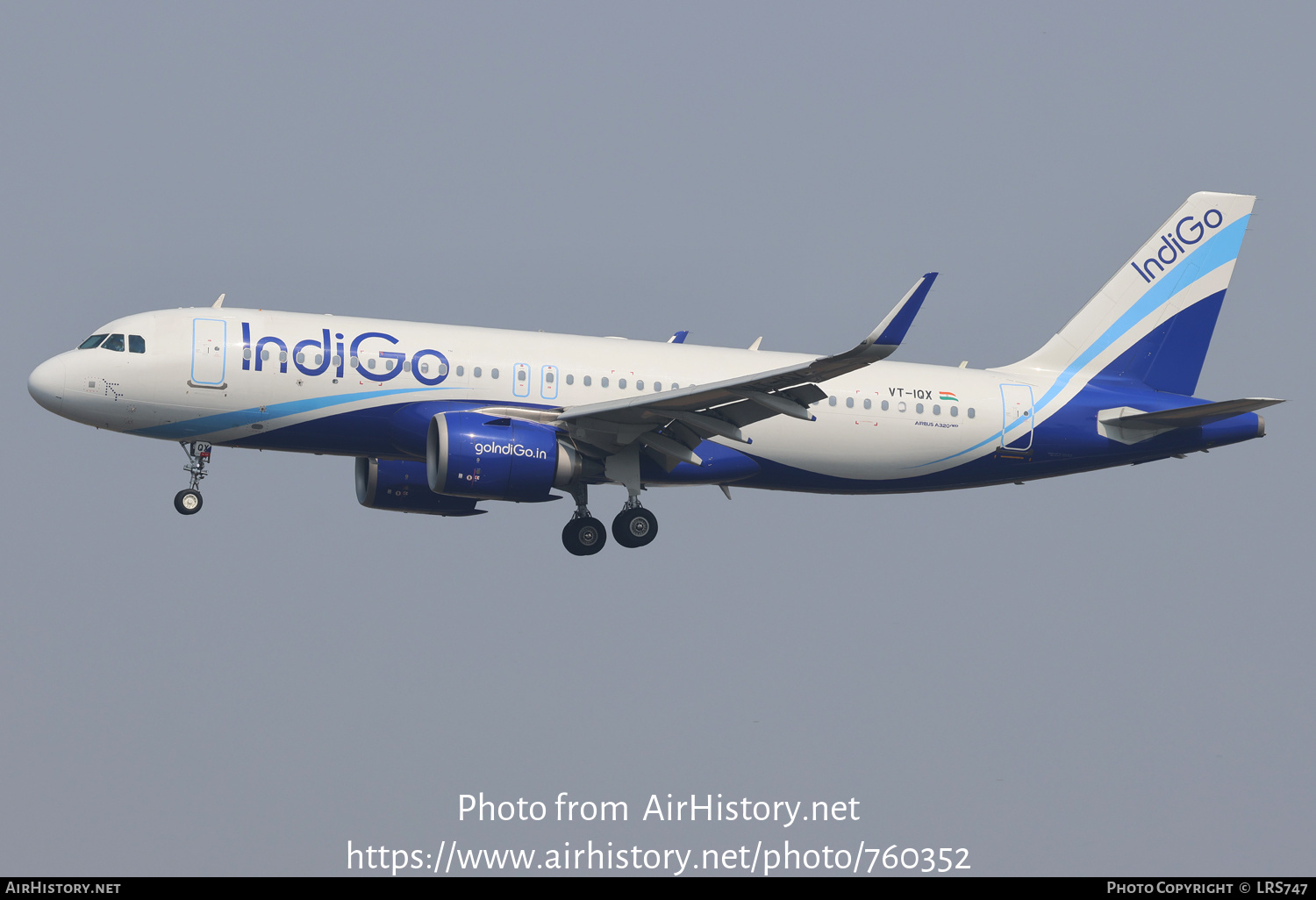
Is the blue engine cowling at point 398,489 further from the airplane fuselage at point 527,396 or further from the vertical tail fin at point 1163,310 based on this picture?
the vertical tail fin at point 1163,310

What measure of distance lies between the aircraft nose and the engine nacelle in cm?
802

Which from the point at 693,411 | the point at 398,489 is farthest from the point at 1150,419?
the point at 398,489

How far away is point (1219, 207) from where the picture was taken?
41.8m

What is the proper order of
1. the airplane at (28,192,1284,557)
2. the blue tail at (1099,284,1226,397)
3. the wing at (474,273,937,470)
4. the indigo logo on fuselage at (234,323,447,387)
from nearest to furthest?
the wing at (474,273,937,470) → the airplane at (28,192,1284,557) → the indigo logo on fuselage at (234,323,447,387) → the blue tail at (1099,284,1226,397)

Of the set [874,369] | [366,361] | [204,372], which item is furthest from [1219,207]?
[204,372]

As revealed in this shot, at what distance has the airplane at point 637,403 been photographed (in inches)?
1330

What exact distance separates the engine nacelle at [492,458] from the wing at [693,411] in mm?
869

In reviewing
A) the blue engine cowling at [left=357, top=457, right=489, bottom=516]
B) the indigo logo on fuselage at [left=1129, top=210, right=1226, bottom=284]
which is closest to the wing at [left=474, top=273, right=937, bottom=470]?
the blue engine cowling at [left=357, top=457, right=489, bottom=516]

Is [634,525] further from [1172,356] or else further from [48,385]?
[1172,356]

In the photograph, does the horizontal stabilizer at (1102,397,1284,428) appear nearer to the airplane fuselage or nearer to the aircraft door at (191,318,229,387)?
the airplane fuselage

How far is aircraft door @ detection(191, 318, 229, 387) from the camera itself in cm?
3378

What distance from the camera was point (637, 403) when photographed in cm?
3350

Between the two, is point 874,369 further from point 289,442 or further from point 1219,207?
point 289,442

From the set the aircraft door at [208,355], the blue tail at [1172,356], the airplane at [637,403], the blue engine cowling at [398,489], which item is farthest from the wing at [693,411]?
the blue tail at [1172,356]
